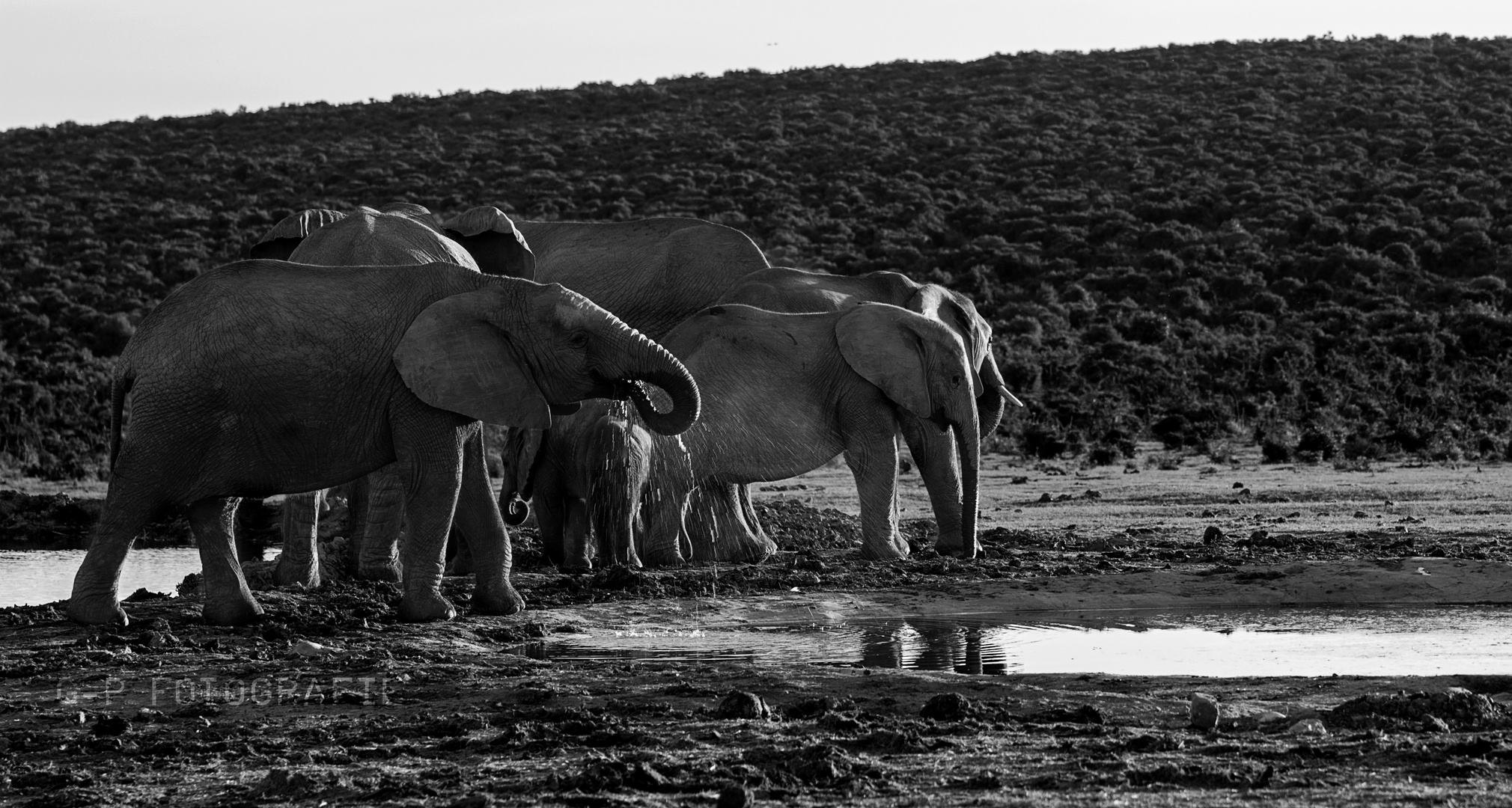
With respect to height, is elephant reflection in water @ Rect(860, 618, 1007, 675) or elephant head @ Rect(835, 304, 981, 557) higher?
elephant head @ Rect(835, 304, 981, 557)

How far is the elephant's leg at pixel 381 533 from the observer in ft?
40.0

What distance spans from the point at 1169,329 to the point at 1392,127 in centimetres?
1837

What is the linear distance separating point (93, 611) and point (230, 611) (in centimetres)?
66

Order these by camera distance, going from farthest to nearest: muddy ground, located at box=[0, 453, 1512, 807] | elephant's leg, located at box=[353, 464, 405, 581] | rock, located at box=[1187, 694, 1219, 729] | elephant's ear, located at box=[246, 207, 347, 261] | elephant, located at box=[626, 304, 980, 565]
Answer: elephant's ear, located at box=[246, 207, 347, 261], elephant, located at box=[626, 304, 980, 565], elephant's leg, located at box=[353, 464, 405, 581], rock, located at box=[1187, 694, 1219, 729], muddy ground, located at box=[0, 453, 1512, 807]

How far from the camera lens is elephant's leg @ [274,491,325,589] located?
41.4 feet

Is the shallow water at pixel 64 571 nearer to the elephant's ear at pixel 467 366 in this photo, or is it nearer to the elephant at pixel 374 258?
the elephant at pixel 374 258

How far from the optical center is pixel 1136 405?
3095 centimetres

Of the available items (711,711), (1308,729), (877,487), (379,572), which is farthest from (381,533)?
(1308,729)

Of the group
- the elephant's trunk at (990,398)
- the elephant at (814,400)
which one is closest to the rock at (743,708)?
the elephant at (814,400)

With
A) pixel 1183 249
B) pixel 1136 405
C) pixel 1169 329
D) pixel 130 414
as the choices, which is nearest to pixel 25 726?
pixel 130 414

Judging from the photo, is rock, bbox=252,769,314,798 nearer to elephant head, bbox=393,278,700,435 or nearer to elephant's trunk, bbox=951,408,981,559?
elephant head, bbox=393,278,700,435

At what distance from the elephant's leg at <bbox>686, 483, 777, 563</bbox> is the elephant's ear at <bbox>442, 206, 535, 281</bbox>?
7.06 ft

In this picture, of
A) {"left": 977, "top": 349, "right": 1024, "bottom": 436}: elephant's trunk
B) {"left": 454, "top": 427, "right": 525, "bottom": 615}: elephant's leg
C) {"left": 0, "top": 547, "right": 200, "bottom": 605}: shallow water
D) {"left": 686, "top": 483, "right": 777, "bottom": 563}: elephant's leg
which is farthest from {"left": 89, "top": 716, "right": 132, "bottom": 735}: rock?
{"left": 977, "top": 349, "right": 1024, "bottom": 436}: elephant's trunk

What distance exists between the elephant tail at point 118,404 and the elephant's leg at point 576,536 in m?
3.77
